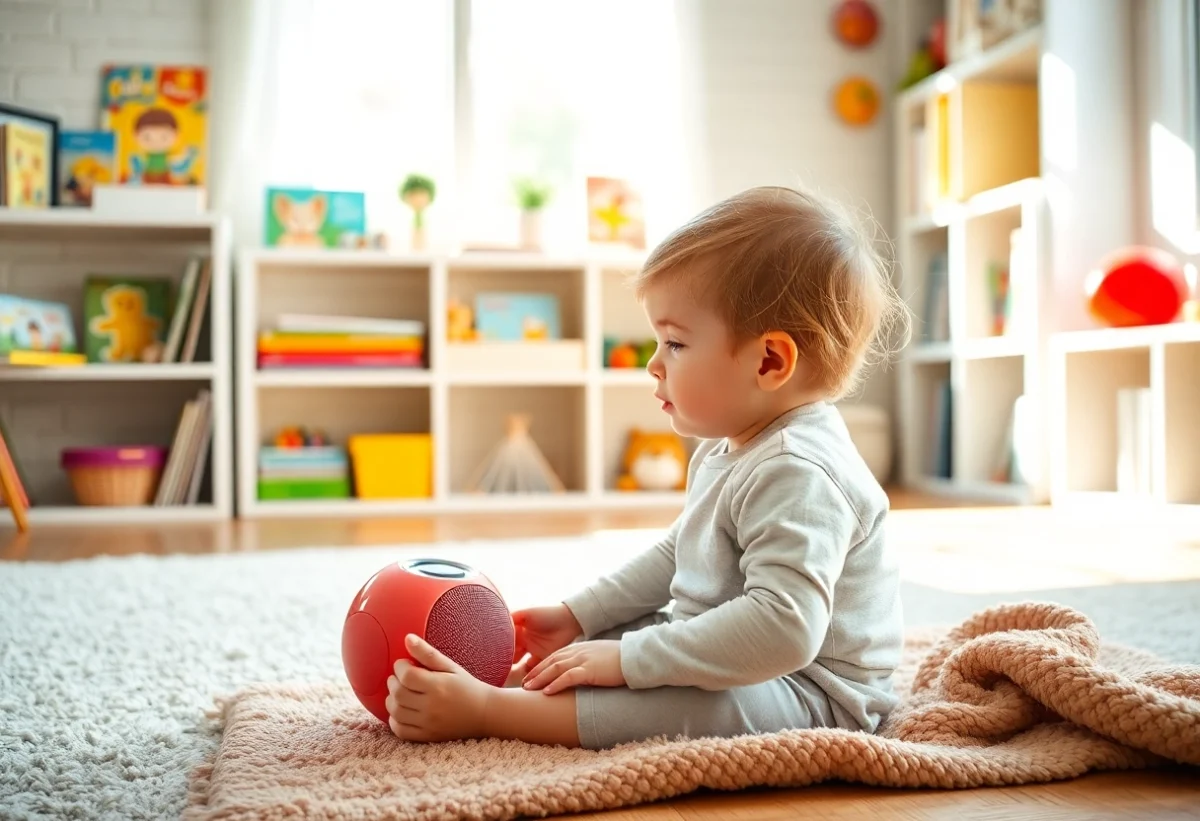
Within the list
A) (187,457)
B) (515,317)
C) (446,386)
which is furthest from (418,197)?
(187,457)

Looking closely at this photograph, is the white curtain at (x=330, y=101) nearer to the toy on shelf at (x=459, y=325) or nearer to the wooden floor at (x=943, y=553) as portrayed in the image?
the toy on shelf at (x=459, y=325)

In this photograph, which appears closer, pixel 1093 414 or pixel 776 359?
pixel 776 359

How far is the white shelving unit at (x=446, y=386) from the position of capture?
3.28 meters

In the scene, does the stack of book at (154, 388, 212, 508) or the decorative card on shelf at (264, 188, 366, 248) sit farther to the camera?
the decorative card on shelf at (264, 188, 366, 248)

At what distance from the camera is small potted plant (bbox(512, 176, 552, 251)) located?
3.51 metres

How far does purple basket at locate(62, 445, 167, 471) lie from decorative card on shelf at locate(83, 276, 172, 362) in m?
0.29

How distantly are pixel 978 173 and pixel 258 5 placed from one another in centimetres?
224

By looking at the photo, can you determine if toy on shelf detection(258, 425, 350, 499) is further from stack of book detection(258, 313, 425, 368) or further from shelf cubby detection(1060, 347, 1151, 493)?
shelf cubby detection(1060, 347, 1151, 493)

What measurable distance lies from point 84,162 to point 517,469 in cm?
155

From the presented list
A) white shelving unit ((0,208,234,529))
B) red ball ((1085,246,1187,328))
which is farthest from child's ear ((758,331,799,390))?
white shelving unit ((0,208,234,529))

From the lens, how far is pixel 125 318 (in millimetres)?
3342

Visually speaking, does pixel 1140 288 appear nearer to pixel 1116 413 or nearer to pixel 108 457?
pixel 1116 413

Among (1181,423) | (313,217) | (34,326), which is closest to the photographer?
(1181,423)

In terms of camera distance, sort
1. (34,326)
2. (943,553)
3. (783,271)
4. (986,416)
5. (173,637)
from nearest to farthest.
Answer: (783,271), (173,637), (943,553), (34,326), (986,416)
